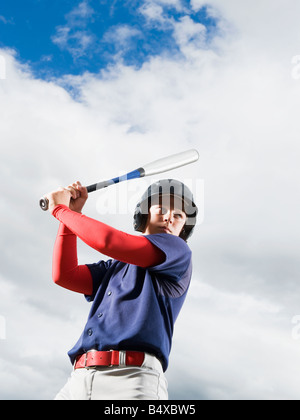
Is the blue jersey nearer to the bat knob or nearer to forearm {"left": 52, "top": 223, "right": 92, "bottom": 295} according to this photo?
forearm {"left": 52, "top": 223, "right": 92, "bottom": 295}

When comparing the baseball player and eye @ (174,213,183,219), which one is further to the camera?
eye @ (174,213,183,219)

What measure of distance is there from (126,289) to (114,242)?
405mm

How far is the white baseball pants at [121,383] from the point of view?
Result: 129 inches

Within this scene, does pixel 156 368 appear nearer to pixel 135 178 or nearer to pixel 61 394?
pixel 61 394

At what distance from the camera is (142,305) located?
354cm

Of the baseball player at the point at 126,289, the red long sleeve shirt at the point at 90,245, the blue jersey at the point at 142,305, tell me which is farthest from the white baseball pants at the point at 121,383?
the red long sleeve shirt at the point at 90,245

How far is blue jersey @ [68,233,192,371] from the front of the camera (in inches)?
135

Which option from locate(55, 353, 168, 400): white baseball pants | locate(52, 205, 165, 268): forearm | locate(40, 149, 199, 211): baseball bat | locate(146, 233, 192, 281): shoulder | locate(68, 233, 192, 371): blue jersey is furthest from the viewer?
locate(40, 149, 199, 211): baseball bat

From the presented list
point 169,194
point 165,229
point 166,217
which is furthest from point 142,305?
point 169,194

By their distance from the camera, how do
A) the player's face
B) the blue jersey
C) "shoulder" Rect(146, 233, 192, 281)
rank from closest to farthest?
the blue jersey → "shoulder" Rect(146, 233, 192, 281) → the player's face

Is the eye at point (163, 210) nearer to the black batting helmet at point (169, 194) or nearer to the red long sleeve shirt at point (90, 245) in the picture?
the black batting helmet at point (169, 194)

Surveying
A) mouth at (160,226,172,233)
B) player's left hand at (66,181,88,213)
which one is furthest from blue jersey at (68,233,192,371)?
player's left hand at (66,181,88,213)

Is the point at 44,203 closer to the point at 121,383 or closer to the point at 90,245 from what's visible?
the point at 90,245
